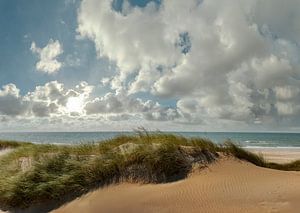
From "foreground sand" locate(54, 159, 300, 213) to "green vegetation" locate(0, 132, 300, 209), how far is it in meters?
0.30

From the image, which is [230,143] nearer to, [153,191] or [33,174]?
[153,191]

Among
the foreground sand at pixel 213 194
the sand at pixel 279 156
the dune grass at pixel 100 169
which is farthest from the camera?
the sand at pixel 279 156

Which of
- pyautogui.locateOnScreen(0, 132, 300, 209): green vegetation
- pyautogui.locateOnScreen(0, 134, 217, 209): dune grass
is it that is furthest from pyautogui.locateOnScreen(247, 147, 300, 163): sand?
pyautogui.locateOnScreen(0, 134, 217, 209): dune grass

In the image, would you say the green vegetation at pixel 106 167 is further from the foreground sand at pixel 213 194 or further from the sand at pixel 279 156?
the sand at pixel 279 156

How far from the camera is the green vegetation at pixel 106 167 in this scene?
9047 millimetres

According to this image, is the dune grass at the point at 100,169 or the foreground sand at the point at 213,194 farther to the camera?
the dune grass at the point at 100,169

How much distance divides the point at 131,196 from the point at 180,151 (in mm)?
1653

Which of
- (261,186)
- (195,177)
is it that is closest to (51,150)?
(195,177)

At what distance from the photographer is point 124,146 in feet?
32.3

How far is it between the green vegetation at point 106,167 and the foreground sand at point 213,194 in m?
0.30


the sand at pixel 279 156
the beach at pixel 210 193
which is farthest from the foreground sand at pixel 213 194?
the sand at pixel 279 156

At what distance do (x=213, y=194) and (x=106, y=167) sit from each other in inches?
101

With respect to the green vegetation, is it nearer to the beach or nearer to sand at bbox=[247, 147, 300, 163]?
the beach

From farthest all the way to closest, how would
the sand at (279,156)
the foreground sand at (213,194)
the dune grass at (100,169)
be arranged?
the sand at (279,156), the dune grass at (100,169), the foreground sand at (213,194)
